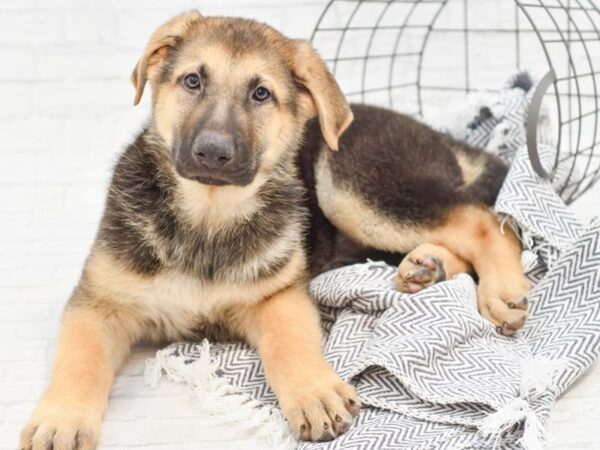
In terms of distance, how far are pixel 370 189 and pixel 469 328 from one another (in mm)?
743

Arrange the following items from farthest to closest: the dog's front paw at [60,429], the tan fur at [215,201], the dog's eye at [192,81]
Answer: the tan fur at [215,201]
the dog's eye at [192,81]
the dog's front paw at [60,429]

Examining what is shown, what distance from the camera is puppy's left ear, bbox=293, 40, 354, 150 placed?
133 inches

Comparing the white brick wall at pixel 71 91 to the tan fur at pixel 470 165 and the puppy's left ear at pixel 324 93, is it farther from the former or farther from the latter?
the puppy's left ear at pixel 324 93

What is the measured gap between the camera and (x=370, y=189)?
12.6 ft

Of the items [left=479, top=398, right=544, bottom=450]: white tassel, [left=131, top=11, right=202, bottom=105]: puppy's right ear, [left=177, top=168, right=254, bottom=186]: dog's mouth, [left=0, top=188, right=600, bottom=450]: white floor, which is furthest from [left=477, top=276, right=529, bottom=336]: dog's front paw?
[left=131, top=11, right=202, bottom=105]: puppy's right ear

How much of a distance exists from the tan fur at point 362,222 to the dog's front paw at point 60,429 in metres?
1.41

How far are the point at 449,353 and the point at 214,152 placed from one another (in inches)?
41.4

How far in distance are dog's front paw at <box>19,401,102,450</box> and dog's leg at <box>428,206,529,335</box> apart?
1494mm

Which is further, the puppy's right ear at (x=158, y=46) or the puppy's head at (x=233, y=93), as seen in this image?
the puppy's right ear at (x=158, y=46)

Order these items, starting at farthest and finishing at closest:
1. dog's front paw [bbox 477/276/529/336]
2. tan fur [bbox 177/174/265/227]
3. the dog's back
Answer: the dog's back < dog's front paw [bbox 477/276/529/336] < tan fur [bbox 177/174/265/227]

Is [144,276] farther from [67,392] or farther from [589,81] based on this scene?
[589,81]

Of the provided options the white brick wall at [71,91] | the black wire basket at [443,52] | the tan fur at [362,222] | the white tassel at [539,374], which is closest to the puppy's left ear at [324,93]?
the tan fur at [362,222]

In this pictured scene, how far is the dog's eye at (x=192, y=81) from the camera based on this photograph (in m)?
3.27

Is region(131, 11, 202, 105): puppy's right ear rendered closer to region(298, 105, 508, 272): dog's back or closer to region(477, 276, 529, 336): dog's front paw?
region(298, 105, 508, 272): dog's back
